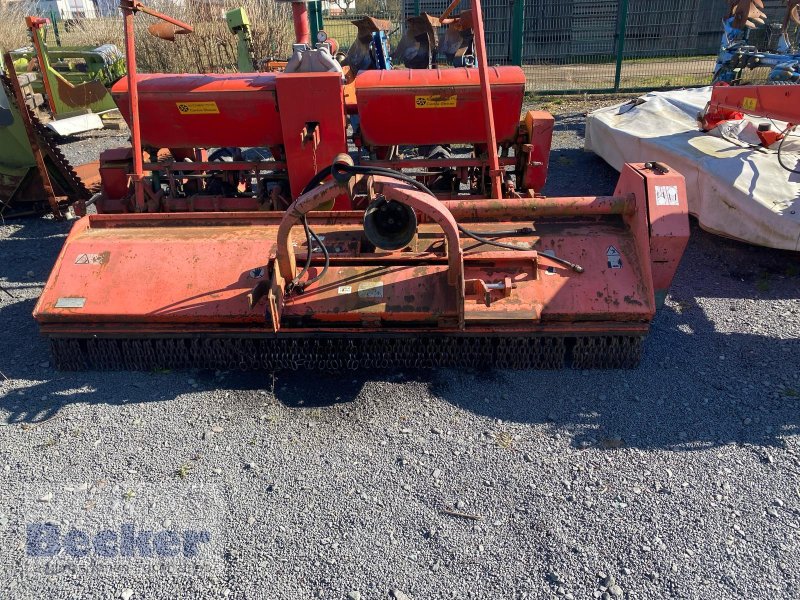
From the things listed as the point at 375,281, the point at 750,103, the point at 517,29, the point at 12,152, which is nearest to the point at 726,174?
the point at 750,103

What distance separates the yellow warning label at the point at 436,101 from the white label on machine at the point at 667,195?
71.0 inches

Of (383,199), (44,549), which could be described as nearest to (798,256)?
(383,199)

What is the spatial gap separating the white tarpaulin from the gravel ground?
1.05 meters

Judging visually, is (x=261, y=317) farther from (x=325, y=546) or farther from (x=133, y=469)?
(x=325, y=546)

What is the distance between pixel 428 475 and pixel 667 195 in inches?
79.0

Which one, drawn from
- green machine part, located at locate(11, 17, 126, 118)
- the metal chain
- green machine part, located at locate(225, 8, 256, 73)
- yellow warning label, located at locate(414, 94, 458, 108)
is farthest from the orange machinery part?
green machine part, located at locate(11, 17, 126, 118)

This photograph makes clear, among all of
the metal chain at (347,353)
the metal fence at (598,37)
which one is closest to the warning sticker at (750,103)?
the metal chain at (347,353)

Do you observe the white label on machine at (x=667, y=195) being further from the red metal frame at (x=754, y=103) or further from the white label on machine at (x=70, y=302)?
the white label on machine at (x=70, y=302)

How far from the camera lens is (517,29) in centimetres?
1073

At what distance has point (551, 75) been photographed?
12.0 m

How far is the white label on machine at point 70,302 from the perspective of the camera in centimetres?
345

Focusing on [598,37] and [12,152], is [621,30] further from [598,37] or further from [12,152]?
[12,152]

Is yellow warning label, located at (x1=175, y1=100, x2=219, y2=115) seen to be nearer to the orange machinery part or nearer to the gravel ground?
the orange machinery part

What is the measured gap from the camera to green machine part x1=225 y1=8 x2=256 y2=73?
24.8ft
